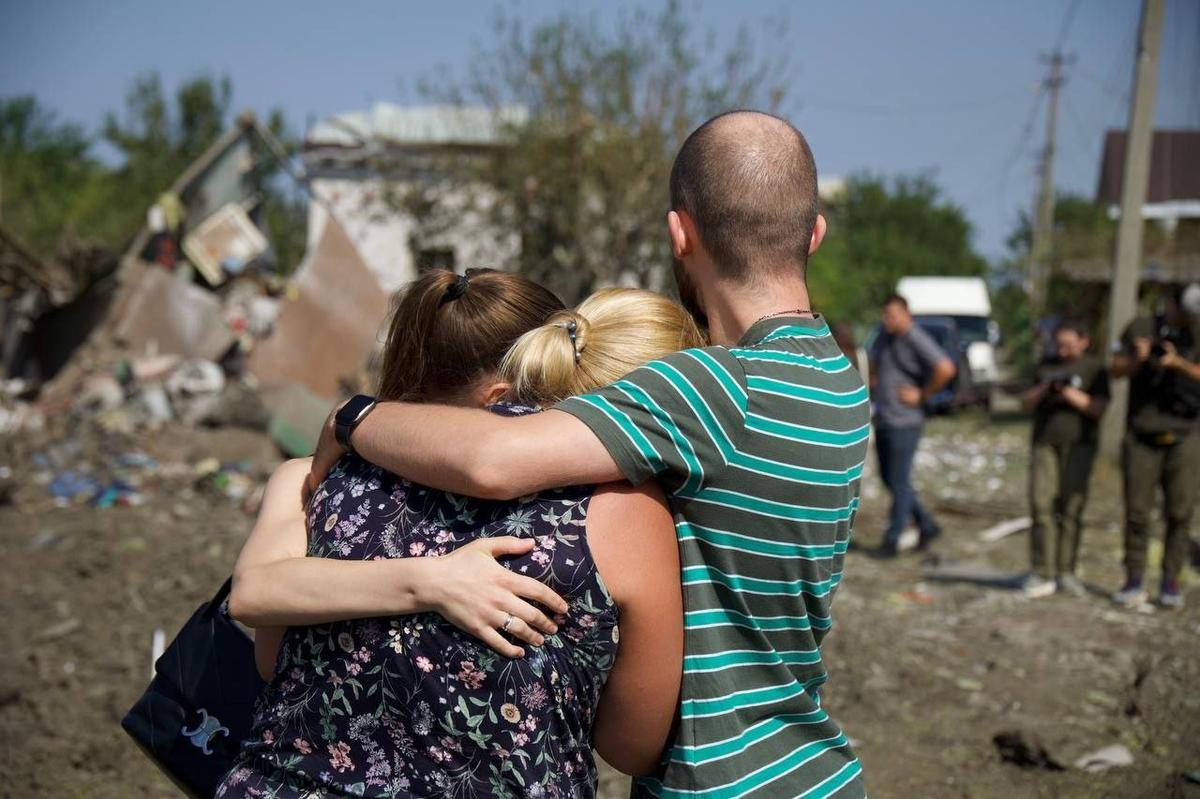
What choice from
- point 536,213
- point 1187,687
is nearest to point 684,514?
point 1187,687

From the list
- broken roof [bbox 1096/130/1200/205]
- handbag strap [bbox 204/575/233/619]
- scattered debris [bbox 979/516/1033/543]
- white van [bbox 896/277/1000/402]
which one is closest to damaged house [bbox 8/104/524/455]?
scattered debris [bbox 979/516/1033/543]

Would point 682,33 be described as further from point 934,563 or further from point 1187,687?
point 1187,687

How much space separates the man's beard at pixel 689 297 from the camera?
71.4 inches

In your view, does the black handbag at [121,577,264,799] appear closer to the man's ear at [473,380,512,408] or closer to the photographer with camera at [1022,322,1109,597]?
the man's ear at [473,380,512,408]

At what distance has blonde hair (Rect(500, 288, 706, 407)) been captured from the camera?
1.62 meters

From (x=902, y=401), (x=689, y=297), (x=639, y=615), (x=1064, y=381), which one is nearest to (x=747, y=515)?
(x=639, y=615)

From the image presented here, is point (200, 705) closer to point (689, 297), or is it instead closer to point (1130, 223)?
point (689, 297)

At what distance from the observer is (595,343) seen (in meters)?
1.68

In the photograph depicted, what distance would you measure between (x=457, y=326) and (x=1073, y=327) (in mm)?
6723

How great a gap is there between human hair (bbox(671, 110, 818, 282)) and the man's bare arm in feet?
1.37

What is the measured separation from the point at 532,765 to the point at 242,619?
1.71ft

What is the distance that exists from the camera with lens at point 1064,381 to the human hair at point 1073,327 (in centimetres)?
34

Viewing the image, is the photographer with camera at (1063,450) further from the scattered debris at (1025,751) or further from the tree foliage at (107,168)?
the tree foliage at (107,168)

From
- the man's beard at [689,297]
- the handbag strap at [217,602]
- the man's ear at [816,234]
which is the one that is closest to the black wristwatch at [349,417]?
the handbag strap at [217,602]
